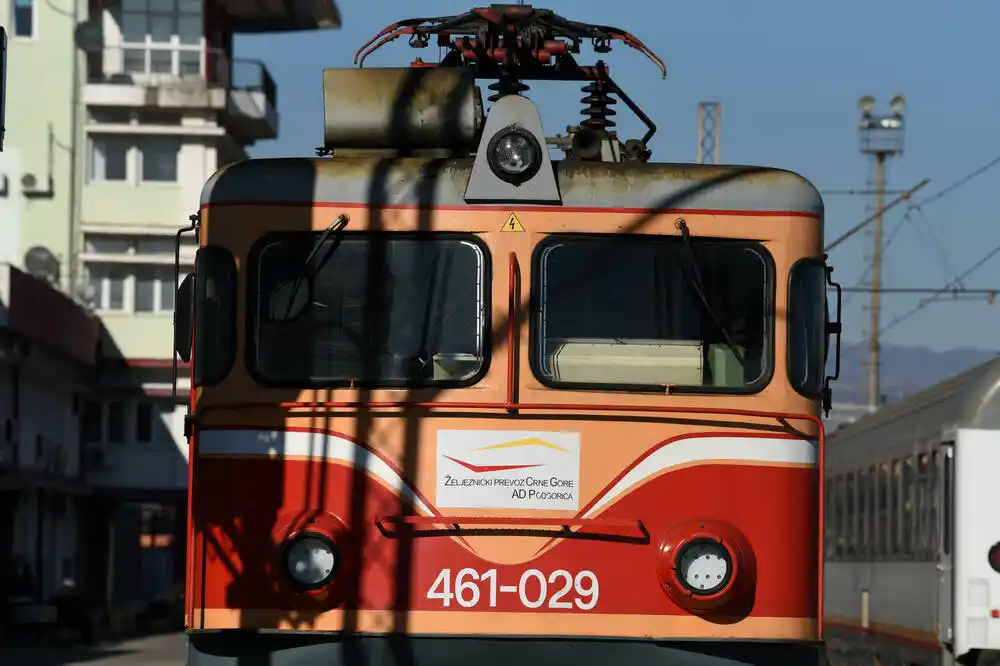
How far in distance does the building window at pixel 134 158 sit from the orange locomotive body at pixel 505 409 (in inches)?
1606

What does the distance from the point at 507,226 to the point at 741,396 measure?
122cm

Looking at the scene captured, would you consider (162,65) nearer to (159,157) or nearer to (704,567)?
(159,157)

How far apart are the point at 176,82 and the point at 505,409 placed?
135ft

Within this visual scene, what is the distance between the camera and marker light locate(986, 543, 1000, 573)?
14.8 meters

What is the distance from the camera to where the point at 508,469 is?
28.6 feet

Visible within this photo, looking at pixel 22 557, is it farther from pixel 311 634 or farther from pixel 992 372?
pixel 311 634

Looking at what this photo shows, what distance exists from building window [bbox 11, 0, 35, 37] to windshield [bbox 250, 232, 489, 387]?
136 ft

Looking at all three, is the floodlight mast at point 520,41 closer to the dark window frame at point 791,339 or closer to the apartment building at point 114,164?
the dark window frame at point 791,339

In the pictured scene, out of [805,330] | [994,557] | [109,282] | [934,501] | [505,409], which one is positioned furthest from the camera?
[109,282]

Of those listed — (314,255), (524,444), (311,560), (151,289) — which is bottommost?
(311,560)

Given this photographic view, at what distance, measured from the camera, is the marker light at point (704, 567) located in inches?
341

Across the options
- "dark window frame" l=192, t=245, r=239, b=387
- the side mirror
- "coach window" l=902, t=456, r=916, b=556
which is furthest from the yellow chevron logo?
"coach window" l=902, t=456, r=916, b=556

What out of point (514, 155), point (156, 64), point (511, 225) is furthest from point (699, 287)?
point (156, 64)

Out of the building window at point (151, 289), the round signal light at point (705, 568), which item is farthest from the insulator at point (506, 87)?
the building window at point (151, 289)
